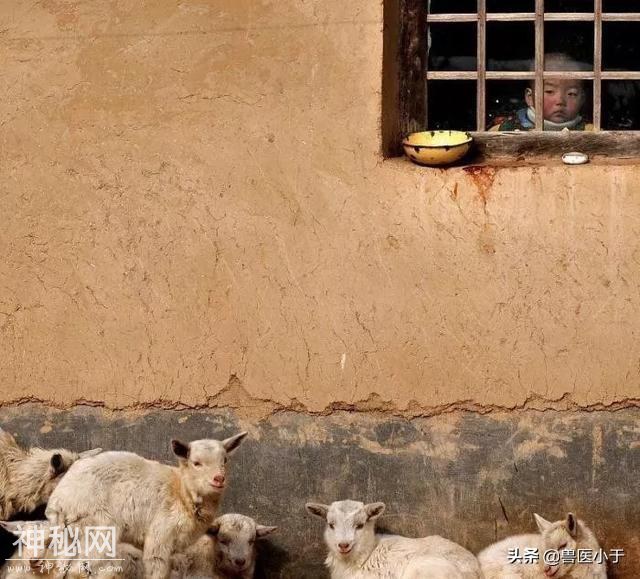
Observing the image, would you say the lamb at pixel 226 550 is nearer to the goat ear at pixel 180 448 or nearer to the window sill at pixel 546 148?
the goat ear at pixel 180 448

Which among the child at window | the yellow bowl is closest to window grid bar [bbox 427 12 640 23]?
the child at window

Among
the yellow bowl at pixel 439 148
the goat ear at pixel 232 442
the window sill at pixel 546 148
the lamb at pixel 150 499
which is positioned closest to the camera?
the lamb at pixel 150 499

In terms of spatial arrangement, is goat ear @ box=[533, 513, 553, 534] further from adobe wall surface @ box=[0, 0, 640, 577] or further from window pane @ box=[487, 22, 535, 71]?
window pane @ box=[487, 22, 535, 71]

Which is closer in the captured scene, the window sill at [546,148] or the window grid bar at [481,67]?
the window sill at [546,148]

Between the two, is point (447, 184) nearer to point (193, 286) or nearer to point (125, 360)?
point (193, 286)

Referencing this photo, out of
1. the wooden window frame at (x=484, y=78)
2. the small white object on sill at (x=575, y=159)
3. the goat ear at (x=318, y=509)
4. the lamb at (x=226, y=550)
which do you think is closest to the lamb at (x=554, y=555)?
the goat ear at (x=318, y=509)

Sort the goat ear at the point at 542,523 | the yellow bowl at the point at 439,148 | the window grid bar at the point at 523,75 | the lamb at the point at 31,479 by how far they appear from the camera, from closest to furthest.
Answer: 1. the goat ear at the point at 542,523
2. the lamb at the point at 31,479
3. the yellow bowl at the point at 439,148
4. the window grid bar at the point at 523,75

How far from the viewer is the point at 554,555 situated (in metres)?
7.55

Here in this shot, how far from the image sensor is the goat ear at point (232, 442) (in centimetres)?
750

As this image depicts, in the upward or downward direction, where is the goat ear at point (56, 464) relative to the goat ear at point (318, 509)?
upward

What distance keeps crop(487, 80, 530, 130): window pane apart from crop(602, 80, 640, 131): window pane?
49 cm

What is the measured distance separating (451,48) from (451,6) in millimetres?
259

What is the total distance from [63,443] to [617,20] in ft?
13.9

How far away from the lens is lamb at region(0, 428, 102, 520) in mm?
7883
